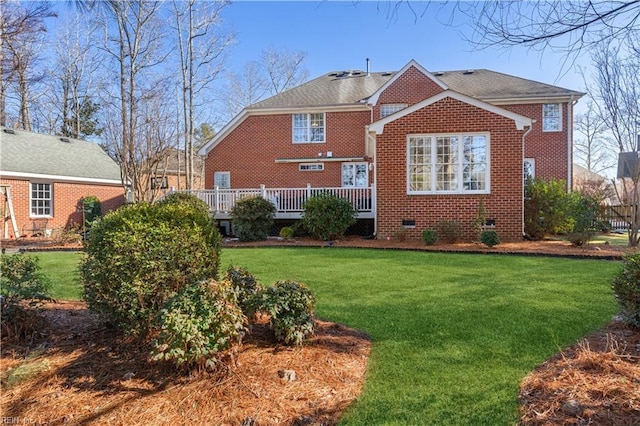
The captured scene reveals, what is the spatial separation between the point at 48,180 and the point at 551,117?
2437 cm

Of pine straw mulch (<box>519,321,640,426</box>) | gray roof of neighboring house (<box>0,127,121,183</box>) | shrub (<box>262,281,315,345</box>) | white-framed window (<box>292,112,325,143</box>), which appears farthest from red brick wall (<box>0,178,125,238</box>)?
pine straw mulch (<box>519,321,640,426</box>)

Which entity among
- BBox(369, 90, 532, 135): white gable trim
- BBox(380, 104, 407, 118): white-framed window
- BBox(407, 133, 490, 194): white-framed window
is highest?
BBox(380, 104, 407, 118): white-framed window

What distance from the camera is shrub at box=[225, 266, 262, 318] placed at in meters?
3.79

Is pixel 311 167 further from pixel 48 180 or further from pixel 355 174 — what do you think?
pixel 48 180

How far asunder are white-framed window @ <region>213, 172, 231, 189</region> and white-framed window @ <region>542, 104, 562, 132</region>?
53.0ft

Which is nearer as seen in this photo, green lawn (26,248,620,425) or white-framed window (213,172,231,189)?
green lawn (26,248,620,425)

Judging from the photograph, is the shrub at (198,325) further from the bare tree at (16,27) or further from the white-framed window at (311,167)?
the white-framed window at (311,167)

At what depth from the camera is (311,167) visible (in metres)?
20.2

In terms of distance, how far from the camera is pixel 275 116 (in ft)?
66.9

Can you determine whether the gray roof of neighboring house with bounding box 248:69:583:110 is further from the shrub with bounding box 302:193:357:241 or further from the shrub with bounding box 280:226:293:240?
the shrub with bounding box 280:226:293:240

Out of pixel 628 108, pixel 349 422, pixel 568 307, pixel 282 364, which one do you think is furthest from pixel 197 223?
pixel 628 108

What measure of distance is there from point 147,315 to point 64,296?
10.9 feet

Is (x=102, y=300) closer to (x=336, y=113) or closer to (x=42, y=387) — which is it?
(x=42, y=387)

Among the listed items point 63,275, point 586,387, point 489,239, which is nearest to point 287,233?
point 489,239
